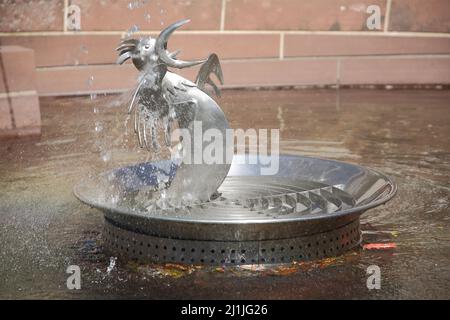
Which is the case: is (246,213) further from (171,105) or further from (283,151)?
(283,151)

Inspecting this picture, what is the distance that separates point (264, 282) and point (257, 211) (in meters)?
0.79

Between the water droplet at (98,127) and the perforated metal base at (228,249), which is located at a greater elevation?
the perforated metal base at (228,249)

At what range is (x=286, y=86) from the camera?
13.2 m

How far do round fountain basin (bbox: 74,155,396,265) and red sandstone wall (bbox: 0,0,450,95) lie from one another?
21.0 feet

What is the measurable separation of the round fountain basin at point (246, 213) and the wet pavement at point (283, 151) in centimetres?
10

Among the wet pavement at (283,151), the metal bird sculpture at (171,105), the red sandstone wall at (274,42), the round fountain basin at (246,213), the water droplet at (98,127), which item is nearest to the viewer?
the wet pavement at (283,151)

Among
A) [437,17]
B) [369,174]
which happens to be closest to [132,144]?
[369,174]

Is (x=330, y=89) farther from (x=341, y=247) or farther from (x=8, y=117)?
(x=341, y=247)

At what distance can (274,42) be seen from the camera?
13.0 m

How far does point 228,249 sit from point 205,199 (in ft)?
2.23

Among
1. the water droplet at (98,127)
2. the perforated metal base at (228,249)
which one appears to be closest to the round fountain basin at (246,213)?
the perforated metal base at (228,249)

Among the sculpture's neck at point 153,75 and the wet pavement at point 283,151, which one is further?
the sculpture's neck at point 153,75

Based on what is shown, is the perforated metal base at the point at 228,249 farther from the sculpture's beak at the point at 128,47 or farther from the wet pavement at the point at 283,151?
the sculpture's beak at the point at 128,47

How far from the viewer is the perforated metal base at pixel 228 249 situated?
478 cm
